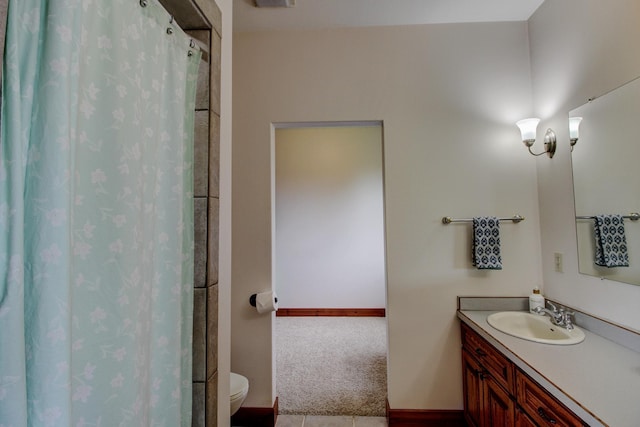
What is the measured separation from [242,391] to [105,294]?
1.39 meters

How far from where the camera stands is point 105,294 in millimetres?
675

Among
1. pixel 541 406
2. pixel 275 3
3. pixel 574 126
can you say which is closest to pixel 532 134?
pixel 574 126

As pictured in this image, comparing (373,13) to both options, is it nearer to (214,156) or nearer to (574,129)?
(574,129)

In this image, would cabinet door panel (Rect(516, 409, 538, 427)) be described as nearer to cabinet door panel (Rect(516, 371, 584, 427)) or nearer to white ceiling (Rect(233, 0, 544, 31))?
cabinet door panel (Rect(516, 371, 584, 427))

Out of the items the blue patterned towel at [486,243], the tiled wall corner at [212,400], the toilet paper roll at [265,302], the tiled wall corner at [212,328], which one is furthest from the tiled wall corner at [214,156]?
the blue patterned towel at [486,243]

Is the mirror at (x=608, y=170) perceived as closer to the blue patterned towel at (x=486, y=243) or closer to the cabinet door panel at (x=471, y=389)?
the blue patterned towel at (x=486, y=243)

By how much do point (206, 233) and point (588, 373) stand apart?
158 centimetres

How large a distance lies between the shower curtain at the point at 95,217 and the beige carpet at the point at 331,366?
64.2 inches

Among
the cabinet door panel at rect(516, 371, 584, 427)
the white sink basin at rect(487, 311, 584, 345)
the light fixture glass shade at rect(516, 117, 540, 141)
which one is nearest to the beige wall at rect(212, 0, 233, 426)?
the cabinet door panel at rect(516, 371, 584, 427)

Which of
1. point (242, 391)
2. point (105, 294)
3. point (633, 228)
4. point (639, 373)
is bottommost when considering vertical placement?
point (242, 391)

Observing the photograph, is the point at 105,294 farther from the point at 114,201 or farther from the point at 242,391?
the point at 242,391

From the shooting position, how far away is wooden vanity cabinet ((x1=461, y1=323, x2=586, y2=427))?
45.3 inches

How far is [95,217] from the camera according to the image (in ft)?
2.19

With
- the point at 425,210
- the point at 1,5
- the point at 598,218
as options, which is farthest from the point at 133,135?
the point at 598,218
